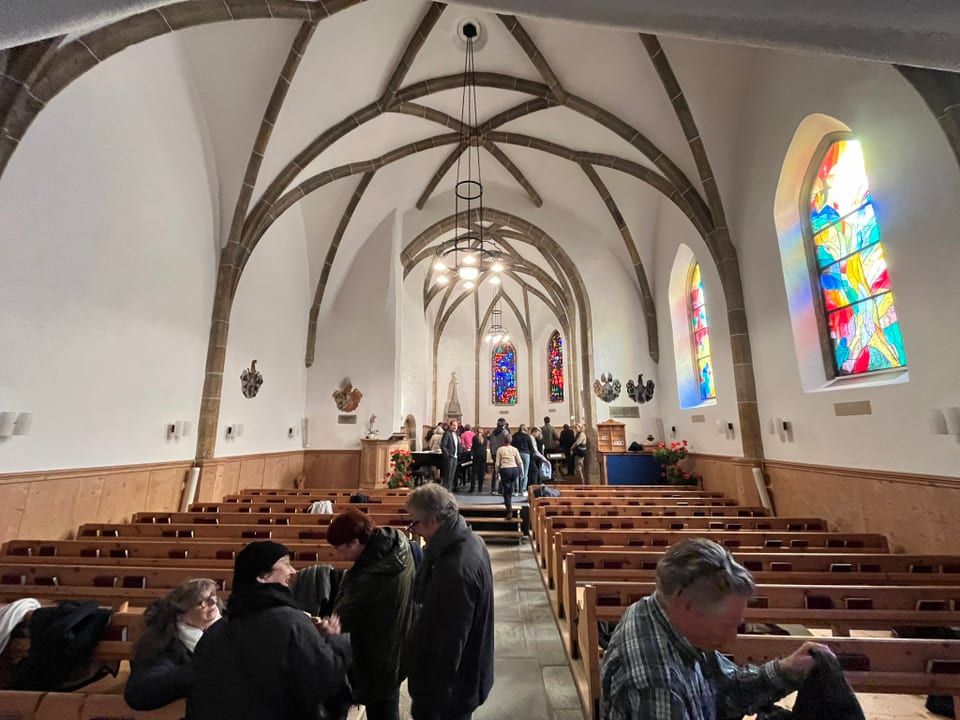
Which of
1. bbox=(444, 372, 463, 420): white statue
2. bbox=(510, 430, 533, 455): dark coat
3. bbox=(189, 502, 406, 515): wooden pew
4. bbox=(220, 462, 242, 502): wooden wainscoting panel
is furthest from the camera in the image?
bbox=(444, 372, 463, 420): white statue

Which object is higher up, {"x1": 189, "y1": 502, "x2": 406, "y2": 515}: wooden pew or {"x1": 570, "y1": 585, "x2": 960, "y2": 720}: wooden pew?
{"x1": 189, "y1": 502, "x2": 406, "y2": 515}: wooden pew

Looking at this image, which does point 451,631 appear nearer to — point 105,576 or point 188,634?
point 188,634

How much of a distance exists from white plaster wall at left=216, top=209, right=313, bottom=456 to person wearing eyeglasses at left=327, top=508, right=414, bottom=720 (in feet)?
22.7

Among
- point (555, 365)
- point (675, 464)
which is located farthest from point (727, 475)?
point (555, 365)

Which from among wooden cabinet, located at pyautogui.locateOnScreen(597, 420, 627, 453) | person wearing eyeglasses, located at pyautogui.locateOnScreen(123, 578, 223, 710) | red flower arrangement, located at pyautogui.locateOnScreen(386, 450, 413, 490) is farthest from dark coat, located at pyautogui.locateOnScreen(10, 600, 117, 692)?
wooden cabinet, located at pyautogui.locateOnScreen(597, 420, 627, 453)

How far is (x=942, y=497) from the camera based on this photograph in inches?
162

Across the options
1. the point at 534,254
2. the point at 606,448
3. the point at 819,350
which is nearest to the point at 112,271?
the point at 819,350

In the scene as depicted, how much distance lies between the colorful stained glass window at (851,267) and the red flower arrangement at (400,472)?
8.51 m

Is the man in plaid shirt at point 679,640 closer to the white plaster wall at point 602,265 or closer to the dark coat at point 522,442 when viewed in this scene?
the dark coat at point 522,442

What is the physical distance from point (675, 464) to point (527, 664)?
7559 mm

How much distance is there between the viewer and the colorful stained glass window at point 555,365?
21.1 m

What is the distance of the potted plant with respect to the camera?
932 cm

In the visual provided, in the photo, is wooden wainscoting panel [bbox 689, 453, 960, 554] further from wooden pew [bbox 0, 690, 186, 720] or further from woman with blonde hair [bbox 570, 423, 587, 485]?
wooden pew [bbox 0, 690, 186, 720]

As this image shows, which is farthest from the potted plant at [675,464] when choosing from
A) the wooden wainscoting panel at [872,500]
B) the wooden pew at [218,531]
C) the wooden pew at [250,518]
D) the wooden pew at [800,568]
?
the wooden pew at [218,531]
